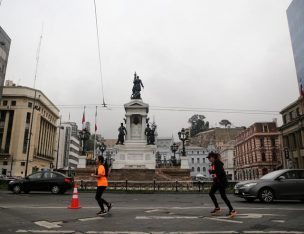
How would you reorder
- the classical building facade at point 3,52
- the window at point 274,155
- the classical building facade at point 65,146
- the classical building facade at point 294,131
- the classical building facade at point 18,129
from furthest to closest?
1. the classical building facade at point 65,146
2. the window at point 274,155
3. the classical building facade at point 18,129
4. the classical building facade at point 294,131
5. the classical building facade at point 3,52

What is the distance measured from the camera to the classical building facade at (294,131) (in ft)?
168

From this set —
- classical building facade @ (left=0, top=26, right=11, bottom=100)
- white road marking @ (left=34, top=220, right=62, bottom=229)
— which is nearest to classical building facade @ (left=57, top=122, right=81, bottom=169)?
classical building facade @ (left=0, top=26, right=11, bottom=100)

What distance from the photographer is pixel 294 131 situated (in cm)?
5397

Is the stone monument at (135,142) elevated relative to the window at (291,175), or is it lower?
elevated

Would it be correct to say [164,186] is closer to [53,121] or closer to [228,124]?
[53,121]

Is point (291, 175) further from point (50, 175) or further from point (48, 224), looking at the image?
point (50, 175)

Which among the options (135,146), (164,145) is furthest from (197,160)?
(135,146)

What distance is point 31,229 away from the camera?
20.6 feet

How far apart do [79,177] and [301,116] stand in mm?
37169

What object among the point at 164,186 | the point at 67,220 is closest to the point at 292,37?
the point at 164,186

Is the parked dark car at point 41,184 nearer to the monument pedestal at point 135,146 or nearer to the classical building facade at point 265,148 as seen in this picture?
the monument pedestal at point 135,146

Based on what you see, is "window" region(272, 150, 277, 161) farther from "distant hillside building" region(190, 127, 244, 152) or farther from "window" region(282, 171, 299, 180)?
"window" region(282, 171, 299, 180)

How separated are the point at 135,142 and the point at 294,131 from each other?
106 ft

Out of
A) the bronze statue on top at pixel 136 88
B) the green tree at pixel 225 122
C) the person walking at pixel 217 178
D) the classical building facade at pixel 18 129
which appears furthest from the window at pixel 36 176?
the green tree at pixel 225 122
